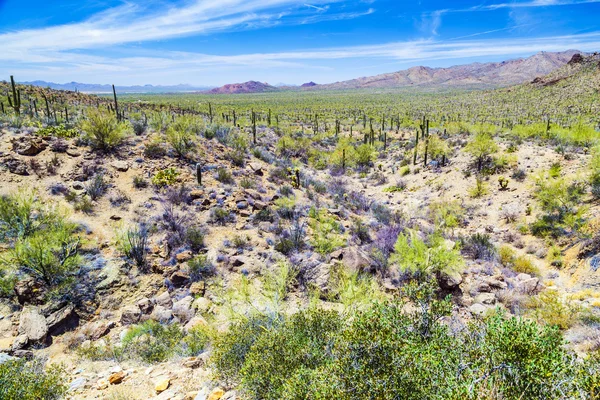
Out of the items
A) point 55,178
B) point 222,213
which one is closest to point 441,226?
point 222,213

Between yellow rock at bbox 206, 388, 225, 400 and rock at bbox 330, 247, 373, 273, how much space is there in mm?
5410

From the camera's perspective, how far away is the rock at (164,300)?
830 cm

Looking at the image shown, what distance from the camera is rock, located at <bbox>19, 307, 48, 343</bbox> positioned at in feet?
22.0

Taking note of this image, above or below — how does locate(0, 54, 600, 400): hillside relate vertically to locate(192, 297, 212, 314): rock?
above

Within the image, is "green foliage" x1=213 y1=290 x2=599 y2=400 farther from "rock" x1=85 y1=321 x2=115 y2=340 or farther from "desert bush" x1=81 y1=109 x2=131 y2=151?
"desert bush" x1=81 y1=109 x2=131 y2=151

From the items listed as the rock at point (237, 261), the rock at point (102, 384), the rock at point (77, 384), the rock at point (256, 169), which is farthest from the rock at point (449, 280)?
the rock at point (256, 169)

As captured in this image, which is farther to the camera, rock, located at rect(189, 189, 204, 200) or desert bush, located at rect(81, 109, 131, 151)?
desert bush, located at rect(81, 109, 131, 151)

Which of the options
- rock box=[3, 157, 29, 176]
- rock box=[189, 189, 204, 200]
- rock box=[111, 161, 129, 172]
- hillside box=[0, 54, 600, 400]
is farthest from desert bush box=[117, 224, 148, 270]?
rock box=[3, 157, 29, 176]

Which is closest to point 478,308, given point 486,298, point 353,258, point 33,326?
point 486,298

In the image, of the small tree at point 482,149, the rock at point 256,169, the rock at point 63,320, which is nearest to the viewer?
the rock at point 63,320

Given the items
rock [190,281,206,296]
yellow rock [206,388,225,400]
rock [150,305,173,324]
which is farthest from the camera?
rock [190,281,206,296]

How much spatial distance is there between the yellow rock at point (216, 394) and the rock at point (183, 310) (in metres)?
3.21

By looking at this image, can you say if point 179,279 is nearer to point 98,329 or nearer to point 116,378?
point 98,329

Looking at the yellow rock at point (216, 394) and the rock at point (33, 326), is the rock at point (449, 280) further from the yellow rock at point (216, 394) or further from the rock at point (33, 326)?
the rock at point (33, 326)
